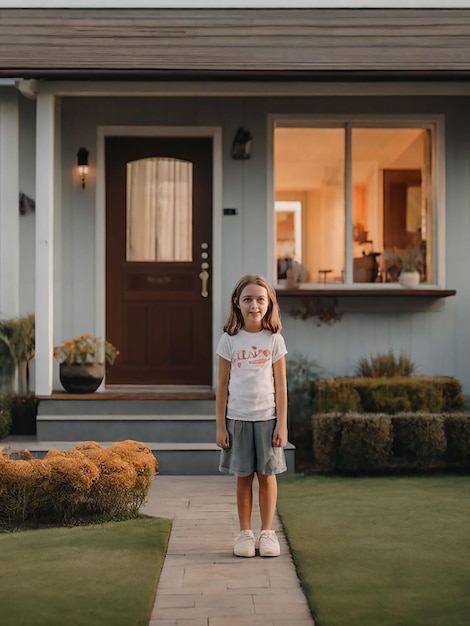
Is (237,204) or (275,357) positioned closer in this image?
(275,357)

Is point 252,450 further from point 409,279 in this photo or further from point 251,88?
point 409,279

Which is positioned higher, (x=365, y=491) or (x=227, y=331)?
(x=227, y=331)

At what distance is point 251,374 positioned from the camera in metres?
5.31

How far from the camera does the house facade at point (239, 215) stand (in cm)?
960

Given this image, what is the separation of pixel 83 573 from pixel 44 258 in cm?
439

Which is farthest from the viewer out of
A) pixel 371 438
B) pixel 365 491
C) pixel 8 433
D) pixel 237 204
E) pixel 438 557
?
pixel 237 204

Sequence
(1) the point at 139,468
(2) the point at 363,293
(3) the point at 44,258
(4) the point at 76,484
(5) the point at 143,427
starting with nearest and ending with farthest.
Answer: (4) the point at 76,484 → (1) the point at 139,468 → (5) the point at 143,427 → (3) the point at 44,258 → (2) the point at 363,293

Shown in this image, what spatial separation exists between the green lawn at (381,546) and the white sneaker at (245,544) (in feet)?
0.78

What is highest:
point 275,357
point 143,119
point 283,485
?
point 143,119

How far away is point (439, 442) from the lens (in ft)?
26.3

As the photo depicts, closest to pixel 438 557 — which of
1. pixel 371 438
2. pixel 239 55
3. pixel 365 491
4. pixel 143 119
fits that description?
pixel 365 491

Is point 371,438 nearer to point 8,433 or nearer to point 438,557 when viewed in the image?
point 438,557

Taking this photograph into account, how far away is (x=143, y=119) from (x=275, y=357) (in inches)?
196

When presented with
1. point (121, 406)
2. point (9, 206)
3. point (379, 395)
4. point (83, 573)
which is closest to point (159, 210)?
point (9, 206)
